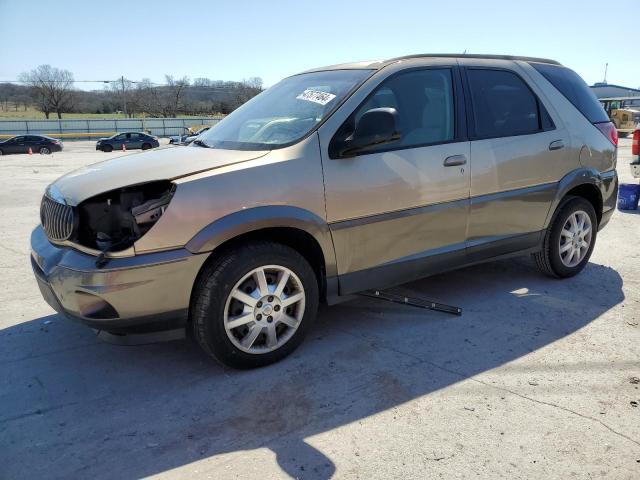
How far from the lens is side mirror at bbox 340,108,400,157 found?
127 inches

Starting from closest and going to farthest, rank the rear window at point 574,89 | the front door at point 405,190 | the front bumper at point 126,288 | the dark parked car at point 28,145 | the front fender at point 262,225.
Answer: the front bumper at point 126,288 < the front fender at point 262,225 < the front door at point 405,190 < the rear window at point 574,89 < the dark parked car at point 28,145

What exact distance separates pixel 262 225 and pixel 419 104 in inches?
62.8

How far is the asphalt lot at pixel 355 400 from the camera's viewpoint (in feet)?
7.86

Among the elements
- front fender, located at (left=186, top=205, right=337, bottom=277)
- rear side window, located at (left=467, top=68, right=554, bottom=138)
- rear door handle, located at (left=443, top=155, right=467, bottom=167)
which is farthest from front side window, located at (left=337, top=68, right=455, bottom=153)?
front fender, located at (left=186, top=205, right=337, bottom=277)

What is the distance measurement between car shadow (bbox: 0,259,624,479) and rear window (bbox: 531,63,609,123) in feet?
5.75

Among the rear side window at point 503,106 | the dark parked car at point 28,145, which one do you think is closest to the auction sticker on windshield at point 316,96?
the rear side window at point 503,106

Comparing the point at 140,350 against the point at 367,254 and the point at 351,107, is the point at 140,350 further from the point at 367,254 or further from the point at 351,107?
the point at 351,107

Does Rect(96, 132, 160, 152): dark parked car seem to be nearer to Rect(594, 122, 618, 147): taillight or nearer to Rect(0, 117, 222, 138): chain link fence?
Rect(0, 117, 222, 138): chain link fence

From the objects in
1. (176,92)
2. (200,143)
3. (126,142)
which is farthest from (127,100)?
(200,143)

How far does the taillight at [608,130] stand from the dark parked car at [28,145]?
3521cm

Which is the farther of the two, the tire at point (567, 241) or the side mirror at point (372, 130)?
the tire at point (567, 241)

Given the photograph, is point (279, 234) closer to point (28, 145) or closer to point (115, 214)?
point (115, 214)

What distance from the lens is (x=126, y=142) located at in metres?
36.9

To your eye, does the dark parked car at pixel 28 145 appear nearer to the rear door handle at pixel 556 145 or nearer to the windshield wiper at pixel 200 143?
the windshield wiper at pixel 200 143
